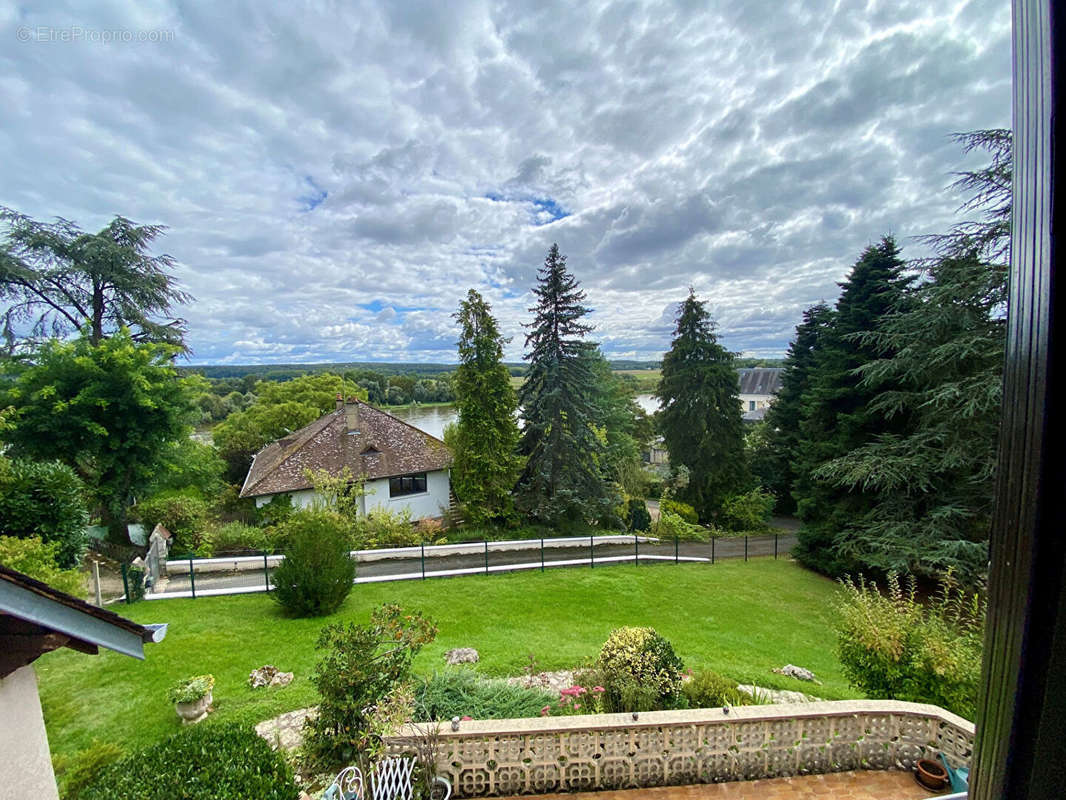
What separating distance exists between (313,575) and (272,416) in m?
18.7

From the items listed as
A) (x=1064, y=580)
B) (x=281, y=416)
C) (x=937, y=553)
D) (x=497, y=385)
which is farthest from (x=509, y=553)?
(x=281, y=416)

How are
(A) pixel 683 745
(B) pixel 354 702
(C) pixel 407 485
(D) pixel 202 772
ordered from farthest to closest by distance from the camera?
(C) pixel 407 485, (A) pixel 683 745, (B) pixel 354 702, (D) pixel 202 772

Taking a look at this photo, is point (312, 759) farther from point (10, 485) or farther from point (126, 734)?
point (10, 485)

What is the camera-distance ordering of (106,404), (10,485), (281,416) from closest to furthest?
Result: (10,485), (106,404), (281,416)

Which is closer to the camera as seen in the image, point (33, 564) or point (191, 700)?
point (191, 700)

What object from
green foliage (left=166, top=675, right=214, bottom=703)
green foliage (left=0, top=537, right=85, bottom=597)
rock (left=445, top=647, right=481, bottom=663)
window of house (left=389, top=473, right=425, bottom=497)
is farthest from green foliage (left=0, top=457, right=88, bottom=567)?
window of house (left=389, top=473, right=425, bottom=497)

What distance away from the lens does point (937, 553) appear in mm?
10523

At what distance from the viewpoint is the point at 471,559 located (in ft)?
48.2

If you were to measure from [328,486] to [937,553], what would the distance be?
17790mm

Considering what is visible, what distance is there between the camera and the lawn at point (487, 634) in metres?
6.52

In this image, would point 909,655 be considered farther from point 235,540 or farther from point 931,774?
point 235,540

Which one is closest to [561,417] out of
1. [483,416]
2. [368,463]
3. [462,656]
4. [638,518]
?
[483,416]

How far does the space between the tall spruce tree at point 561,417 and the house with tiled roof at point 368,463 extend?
4.52 metres

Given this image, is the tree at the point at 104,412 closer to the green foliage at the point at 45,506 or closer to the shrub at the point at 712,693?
the green foliage at the point at 45,506
